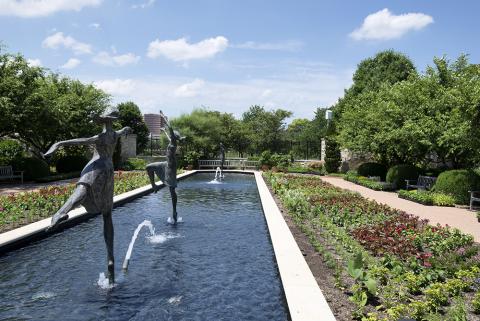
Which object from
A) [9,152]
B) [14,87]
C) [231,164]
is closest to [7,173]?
[9,152]

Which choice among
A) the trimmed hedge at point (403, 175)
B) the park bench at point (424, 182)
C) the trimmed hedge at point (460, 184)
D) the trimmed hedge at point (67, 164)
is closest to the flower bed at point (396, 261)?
the trimmed hedge at point (460, 184)

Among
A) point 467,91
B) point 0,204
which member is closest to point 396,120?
point 467,91

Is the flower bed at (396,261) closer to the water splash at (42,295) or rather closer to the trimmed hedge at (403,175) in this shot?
the water splash at (42,295)

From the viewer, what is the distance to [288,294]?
18.4 feet

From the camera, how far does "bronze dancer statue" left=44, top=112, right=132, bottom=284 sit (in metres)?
5.58

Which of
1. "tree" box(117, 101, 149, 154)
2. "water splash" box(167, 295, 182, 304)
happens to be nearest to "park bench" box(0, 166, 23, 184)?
"water splash" box(167, 295, 182, 304)

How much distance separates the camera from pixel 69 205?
17.3 feet

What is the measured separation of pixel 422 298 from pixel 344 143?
935 inches

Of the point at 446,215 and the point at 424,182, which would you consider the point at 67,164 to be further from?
the point at 446,215

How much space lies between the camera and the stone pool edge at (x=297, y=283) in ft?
16.3

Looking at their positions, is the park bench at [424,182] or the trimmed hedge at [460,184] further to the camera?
the park bench at [424,182]

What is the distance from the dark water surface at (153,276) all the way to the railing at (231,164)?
88.5 feet

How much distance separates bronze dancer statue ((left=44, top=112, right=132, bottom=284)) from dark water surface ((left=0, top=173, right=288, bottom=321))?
2.58 ft

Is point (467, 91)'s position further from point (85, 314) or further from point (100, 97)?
point (100, 97)
